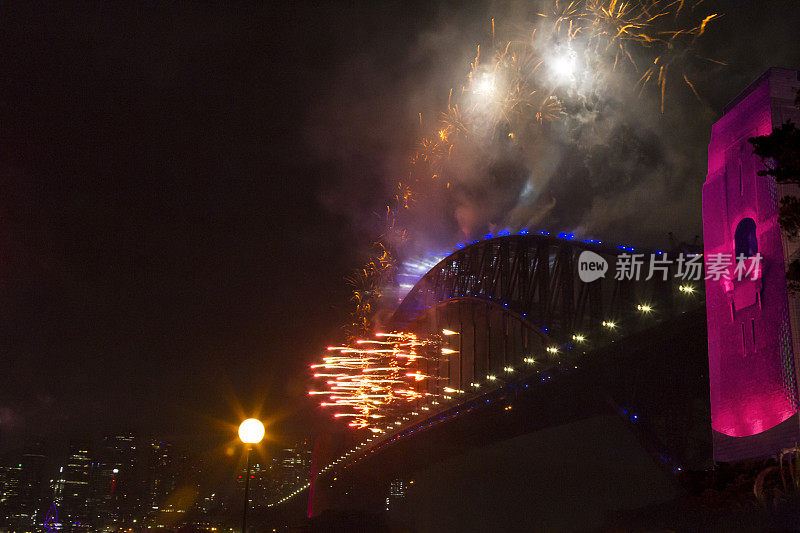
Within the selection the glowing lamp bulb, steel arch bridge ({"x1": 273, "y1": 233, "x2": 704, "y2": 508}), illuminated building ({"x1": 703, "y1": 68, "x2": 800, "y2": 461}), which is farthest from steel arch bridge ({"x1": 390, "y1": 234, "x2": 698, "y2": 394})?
the glowing lamp bulb

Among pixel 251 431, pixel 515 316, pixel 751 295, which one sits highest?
pixel 515 316

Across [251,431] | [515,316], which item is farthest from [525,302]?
[251,431]

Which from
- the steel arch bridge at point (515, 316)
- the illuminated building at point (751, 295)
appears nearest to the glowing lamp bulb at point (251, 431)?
the illuminated building at point (751, 295)

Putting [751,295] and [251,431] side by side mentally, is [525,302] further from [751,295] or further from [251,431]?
[251,431]

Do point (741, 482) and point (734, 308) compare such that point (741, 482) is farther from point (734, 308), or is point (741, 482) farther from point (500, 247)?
point (500, 247)

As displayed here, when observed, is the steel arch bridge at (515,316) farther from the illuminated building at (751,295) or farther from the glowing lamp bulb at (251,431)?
the glowing lamp bulb at (251,431)

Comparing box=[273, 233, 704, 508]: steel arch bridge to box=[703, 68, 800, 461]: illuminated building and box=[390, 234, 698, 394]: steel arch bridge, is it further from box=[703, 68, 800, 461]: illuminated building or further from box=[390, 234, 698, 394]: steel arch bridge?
box=[703, 68, 800, 461]: illuminated building

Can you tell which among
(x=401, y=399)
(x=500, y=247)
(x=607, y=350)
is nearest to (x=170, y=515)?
(x=401, y=399)
